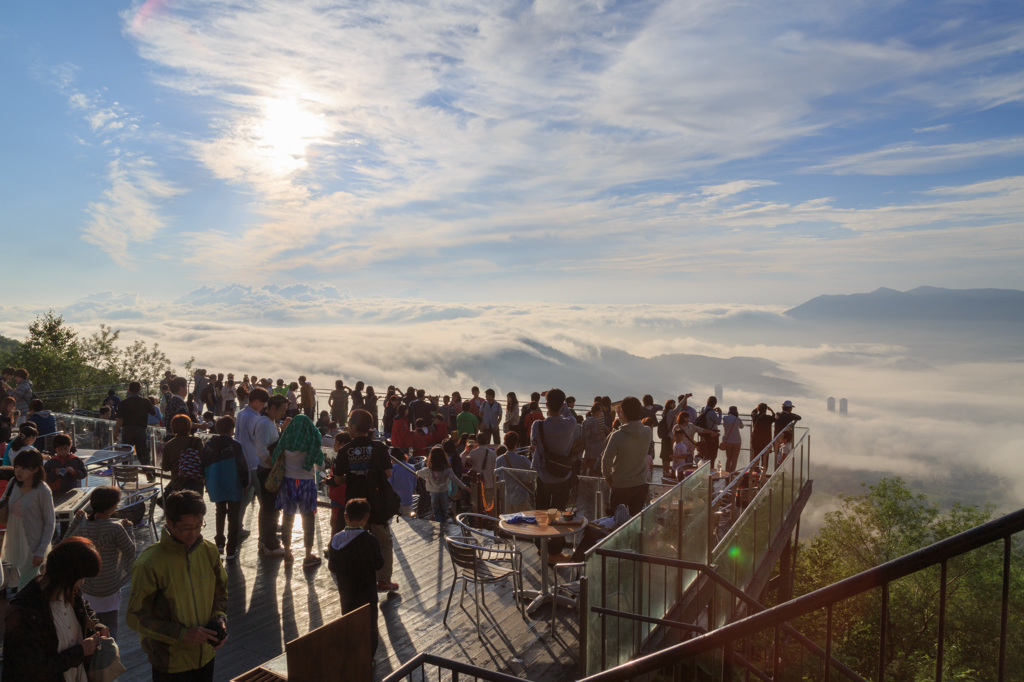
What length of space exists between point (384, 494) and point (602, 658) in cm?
263

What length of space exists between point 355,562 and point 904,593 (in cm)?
5476

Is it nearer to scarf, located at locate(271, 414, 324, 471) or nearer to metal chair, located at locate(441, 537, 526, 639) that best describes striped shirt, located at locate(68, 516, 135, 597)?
metal chair, located at locate(441, 537, 526, 639)

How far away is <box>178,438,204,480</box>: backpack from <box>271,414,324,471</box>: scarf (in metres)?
0.79

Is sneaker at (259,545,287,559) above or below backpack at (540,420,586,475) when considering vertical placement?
below

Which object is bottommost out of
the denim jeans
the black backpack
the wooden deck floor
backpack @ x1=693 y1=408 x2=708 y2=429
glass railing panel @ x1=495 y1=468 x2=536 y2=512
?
the wooden deck floor

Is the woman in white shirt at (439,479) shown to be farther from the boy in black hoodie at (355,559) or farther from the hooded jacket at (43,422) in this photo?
the hooded jacket at (43,422)

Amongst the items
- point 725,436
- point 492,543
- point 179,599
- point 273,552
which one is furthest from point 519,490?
point 725,436

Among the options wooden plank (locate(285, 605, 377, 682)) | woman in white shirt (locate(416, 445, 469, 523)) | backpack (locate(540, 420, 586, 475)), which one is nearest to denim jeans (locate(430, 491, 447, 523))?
woman in white shirt (locate(416, 445, 469, 523))

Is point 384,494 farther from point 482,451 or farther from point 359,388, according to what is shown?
point 359,388

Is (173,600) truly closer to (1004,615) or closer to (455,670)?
(455,670)

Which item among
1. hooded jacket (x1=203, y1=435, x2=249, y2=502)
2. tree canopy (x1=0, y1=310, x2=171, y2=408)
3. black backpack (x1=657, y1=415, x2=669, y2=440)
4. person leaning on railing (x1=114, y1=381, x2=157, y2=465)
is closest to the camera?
hooded jacket (x1=203, y1=435, x2=249, y2=502)

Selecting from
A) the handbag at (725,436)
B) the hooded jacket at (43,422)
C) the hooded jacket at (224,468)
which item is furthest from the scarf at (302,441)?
the handbag at (725,436)

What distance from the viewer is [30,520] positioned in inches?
197

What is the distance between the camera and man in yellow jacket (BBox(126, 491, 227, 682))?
3344 mm
